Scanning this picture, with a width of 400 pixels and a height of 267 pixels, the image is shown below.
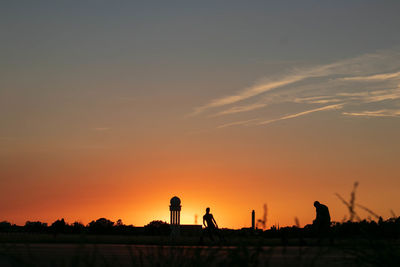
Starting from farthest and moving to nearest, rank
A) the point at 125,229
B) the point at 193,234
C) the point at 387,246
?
the point at 125,229 → the point at 193,234 → the point at 387,246

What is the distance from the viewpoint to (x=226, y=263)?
8.55 metres

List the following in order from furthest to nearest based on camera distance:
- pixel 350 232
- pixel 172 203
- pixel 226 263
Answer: pixel 172 203 → pixel 350 232 → pixel 226 263

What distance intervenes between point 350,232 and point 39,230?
66098mm

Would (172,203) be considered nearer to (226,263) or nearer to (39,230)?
(39,230)

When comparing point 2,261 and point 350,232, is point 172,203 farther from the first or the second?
point 350,232

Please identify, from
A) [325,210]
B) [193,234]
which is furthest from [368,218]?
[193,234]

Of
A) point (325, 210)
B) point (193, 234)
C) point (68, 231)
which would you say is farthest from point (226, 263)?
point (68, 231)

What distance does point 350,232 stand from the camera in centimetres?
977

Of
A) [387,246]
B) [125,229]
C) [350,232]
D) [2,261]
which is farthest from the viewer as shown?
[125,229]

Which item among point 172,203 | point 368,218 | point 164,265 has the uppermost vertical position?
point 172,203

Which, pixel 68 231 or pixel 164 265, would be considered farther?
pixel 68 231

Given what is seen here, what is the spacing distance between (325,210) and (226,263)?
17.8 m

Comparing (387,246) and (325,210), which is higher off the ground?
(325,210)

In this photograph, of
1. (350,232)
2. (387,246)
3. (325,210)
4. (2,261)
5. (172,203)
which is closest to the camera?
(387,246)
